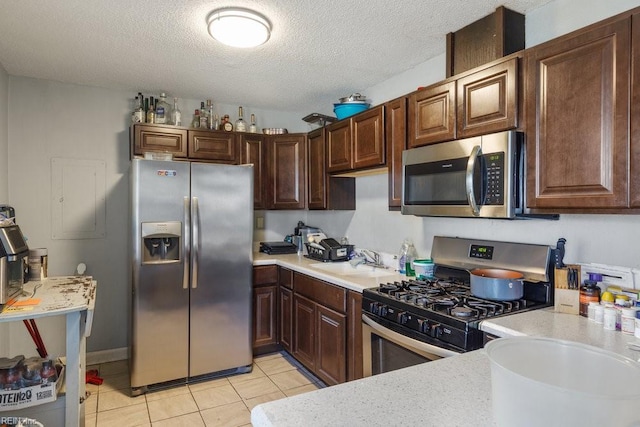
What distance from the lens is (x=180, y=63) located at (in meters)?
2.72

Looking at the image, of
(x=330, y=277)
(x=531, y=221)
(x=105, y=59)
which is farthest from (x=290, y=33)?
(x=531, y=221)

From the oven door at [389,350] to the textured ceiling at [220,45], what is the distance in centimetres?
171

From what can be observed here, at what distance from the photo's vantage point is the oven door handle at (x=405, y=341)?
5.45 ft

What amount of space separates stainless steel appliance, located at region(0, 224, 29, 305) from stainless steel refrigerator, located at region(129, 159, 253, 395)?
0.84 metres

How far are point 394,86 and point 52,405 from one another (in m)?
2.98

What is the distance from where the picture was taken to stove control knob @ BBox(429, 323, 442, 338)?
1680 millimetres

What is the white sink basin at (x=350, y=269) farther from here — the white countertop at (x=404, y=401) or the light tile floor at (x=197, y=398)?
the white countertop at (x=404, y=401)

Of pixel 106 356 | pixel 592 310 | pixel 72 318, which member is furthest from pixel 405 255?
pixel 106 356

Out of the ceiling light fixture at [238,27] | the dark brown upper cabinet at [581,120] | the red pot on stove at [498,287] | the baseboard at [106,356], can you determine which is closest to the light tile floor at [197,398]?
the baseboard at [106,356]

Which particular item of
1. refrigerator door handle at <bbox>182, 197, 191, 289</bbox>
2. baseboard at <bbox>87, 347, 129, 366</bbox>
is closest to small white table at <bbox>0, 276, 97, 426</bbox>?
refrigerator door handle at <bbox>182, 197, 191, 289</bbox>

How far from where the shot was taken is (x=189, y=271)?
2828 millimetres

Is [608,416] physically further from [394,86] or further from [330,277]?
[394,86]

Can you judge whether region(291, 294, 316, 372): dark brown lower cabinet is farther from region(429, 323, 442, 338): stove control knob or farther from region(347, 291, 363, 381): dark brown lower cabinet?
region(429, 323, 442, 338): stove control knob

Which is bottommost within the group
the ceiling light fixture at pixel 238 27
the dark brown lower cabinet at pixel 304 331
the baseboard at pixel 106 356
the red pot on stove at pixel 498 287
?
the baseboard at pixel 106 356
